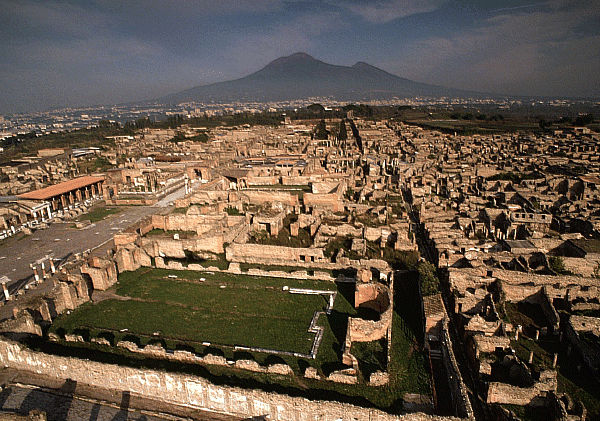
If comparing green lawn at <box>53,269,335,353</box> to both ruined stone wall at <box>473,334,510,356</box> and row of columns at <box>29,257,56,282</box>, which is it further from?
ruined stone wall at <box>473,334,510,356</box>

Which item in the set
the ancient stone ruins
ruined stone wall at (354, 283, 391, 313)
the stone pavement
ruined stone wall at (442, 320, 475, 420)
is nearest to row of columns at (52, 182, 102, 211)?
the ancient stone ruins

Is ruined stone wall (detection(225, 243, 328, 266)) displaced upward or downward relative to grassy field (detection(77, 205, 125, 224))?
upward

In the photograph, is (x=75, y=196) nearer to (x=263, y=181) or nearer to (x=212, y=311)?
(x=263, y=181)

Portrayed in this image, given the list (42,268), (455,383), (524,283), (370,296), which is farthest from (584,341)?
(42,268)

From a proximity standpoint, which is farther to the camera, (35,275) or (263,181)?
(263,181)

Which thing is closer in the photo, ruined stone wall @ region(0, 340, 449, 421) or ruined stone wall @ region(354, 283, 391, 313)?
ruined stone wall @ region(0, 340, 449, 421)

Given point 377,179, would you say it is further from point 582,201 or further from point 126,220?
point 126,220

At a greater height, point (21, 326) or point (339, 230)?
point (339, 230)
